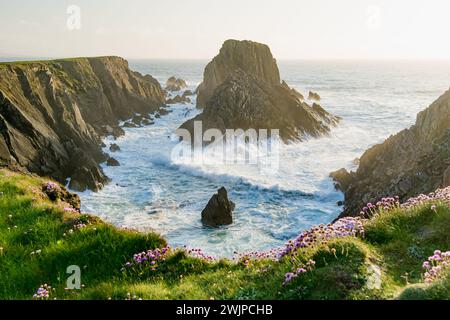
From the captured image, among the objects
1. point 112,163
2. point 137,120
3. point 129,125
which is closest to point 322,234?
point 112,163

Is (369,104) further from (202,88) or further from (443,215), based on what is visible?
(443,215)

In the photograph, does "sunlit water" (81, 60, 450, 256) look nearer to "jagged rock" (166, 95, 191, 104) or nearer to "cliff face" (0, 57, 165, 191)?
"cliff face" (0, 57, 165, 191)

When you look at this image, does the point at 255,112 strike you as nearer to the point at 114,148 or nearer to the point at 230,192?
the point at 114,148

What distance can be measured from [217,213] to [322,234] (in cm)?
2137

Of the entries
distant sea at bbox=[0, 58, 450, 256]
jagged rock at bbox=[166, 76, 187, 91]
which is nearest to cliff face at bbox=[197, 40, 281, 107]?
distant sea at bbox=[0, 58, 450, 256]

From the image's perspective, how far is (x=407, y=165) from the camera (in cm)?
2820

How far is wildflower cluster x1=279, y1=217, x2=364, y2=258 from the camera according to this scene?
24.0 feet

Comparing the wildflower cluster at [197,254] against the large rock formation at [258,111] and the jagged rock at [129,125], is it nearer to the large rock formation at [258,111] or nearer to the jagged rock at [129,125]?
the large rock formation at [258,111]

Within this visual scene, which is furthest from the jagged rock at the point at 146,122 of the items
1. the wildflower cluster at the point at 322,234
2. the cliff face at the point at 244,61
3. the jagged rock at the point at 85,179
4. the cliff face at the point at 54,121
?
the wildflower cluster at the point at 322,234

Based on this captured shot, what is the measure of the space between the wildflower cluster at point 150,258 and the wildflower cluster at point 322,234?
2452mm

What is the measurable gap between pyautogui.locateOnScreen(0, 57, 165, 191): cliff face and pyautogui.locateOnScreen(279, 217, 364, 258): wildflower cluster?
27.8 metres

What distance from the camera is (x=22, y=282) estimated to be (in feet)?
25.9
